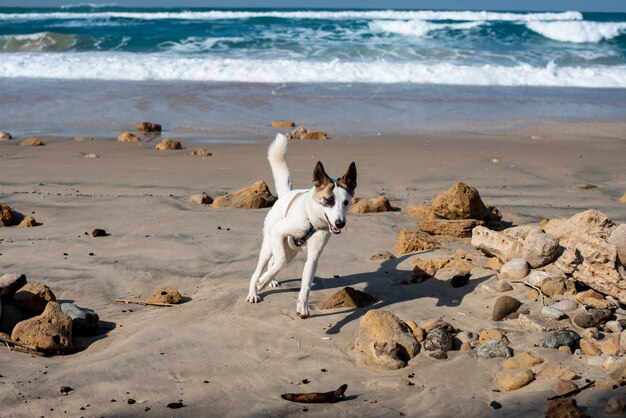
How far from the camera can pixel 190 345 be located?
5.43 metres

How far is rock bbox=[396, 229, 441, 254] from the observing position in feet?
24.2

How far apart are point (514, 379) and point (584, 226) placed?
2565 millimetres

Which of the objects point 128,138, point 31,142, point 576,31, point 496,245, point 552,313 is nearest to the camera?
point 552,313

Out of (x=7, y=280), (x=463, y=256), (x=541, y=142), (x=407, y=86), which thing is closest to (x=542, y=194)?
(x=463, y=256)

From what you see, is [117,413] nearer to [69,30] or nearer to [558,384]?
[558,384]

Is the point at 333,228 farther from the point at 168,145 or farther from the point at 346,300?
the point at 168,145

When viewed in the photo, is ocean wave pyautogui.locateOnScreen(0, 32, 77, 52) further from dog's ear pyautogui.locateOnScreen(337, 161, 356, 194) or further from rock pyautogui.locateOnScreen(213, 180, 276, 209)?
dog's ear pyautogui.locateOnScreen(337, 161, 356, 194)

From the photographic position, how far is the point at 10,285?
19.4 ft

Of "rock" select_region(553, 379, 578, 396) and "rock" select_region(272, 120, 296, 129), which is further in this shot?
"rock" select_region(272, 120, 296, 129)

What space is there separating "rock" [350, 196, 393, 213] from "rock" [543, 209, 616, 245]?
220cm

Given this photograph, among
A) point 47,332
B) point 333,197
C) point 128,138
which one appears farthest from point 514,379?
point 128,138

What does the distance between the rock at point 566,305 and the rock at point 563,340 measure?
0.53 metres

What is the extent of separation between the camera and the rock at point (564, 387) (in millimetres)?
4426

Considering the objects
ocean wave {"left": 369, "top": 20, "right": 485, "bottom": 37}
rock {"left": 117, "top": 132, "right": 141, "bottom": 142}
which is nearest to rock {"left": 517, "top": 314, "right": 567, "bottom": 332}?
rock {"left": 117, "top": 132, "right": 141, "bottom": 142}
